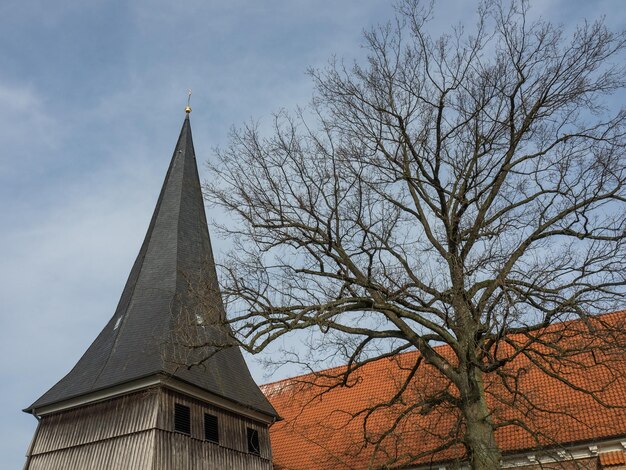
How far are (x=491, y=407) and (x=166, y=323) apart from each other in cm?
872

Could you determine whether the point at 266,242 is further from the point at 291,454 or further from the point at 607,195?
the point at 291,454

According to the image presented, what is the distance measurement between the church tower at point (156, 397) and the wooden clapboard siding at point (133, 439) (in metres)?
0.02

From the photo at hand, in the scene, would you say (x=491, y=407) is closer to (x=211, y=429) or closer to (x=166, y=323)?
(x=211, y=429)

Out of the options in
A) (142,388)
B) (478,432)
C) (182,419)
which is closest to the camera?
(478,432)

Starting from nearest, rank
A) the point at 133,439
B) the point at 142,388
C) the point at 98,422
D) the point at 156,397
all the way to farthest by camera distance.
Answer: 1. the point at 133,439
2. the point at 156,397
3. the point at 142,388
4. the point at 98,422

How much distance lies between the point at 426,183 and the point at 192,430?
8628 mm

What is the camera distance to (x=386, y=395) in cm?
2109

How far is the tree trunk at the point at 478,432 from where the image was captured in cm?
939

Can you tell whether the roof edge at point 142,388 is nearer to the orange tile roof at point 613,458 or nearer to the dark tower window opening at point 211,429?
the dark tower window opening at point 211,429

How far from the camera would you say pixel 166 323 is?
17.2 metres

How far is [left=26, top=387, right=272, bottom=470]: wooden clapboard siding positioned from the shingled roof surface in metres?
2.08

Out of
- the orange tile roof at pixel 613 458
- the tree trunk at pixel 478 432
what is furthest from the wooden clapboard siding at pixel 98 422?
the orange tile roof at pixel 613 458

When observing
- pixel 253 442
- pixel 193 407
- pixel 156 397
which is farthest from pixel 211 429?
pixel 156 397

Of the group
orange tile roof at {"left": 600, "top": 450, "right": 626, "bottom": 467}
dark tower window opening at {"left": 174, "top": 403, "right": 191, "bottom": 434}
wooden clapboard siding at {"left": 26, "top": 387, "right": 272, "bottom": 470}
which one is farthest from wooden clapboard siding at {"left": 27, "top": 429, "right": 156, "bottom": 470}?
orange tile roof at {"left": 600, "top": 450, "right": 626, "bottom": 467}
